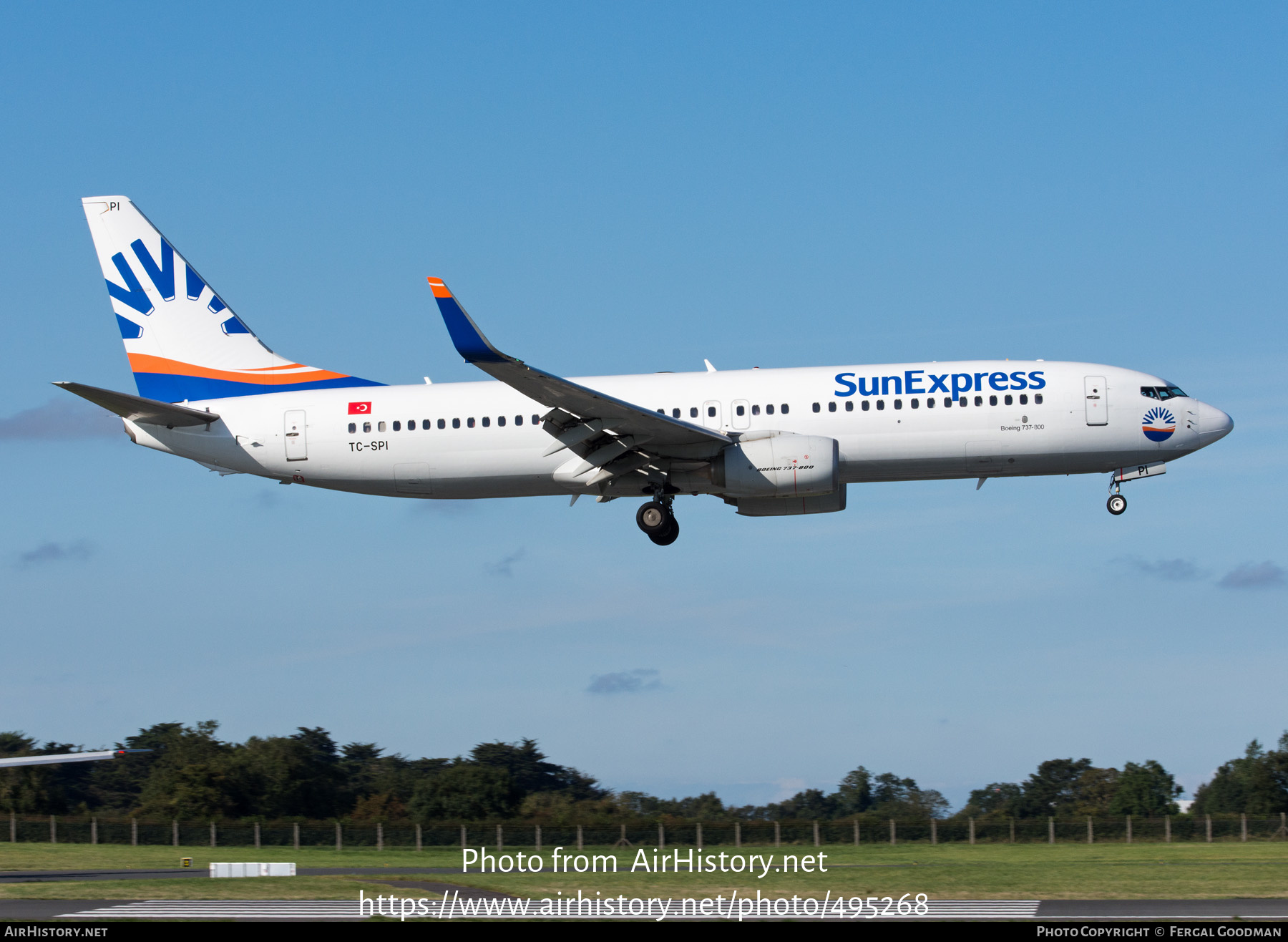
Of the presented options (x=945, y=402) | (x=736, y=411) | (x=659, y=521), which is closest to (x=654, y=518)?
(x=659, y=521)

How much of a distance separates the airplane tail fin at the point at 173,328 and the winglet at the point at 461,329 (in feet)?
30.1

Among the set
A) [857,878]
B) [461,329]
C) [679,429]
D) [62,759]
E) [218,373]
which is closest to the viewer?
[857,878]

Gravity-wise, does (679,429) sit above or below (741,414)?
below

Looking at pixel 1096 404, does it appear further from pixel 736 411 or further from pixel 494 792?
pixel 494 792

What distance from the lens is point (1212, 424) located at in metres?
34.9

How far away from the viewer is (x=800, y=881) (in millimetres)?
25781

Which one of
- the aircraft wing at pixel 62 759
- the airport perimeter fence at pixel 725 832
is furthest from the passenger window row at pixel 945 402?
the aircraft wing at pixel 62 759

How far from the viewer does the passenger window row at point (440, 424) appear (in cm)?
3581

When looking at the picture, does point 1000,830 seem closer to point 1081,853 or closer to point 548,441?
point 1081,853

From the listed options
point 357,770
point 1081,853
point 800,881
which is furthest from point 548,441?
point 357,770

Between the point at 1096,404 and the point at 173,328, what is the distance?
26.7 meters

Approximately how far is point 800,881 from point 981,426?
13384 millimetres

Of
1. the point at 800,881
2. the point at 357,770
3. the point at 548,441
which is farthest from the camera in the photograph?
the point at 357,770

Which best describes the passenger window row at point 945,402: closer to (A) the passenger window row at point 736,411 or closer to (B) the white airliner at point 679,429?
(B) the white airliner at point 679,429
